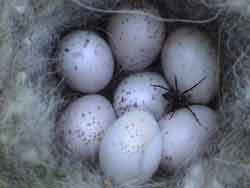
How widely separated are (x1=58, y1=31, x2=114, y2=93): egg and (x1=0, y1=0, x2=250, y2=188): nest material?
6 centimetres

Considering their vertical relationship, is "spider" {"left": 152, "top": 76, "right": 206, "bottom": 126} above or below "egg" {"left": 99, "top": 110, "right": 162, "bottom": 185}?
above

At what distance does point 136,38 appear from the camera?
1.34 metres

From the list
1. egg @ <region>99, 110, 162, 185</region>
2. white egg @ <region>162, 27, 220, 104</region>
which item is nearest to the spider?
white egg @ <region>162, 27, 220, 104</region>

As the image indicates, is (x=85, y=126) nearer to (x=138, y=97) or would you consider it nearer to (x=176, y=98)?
(x=138, y=97)

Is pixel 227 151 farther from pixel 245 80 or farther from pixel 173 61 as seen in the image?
pixel 173 61

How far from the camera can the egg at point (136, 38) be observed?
1341 millimetres

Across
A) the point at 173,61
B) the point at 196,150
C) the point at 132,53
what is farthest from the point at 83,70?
the point at 196,150

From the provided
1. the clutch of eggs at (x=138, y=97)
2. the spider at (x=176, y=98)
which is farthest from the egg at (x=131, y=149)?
the spider at (x=176, y=98)

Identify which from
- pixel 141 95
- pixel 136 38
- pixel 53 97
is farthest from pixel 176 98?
pixel 53 97

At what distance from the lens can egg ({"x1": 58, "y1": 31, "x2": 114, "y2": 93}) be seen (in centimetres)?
133

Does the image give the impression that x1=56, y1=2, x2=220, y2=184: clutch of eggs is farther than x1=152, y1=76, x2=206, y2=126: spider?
No

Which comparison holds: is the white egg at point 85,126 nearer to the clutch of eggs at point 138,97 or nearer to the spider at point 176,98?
the clutch of eggs at point 138,97

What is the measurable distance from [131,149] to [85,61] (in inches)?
11.9

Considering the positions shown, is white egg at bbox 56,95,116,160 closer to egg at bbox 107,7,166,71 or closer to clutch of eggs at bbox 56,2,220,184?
clutch of eggs at bbox 56,2,220,184
